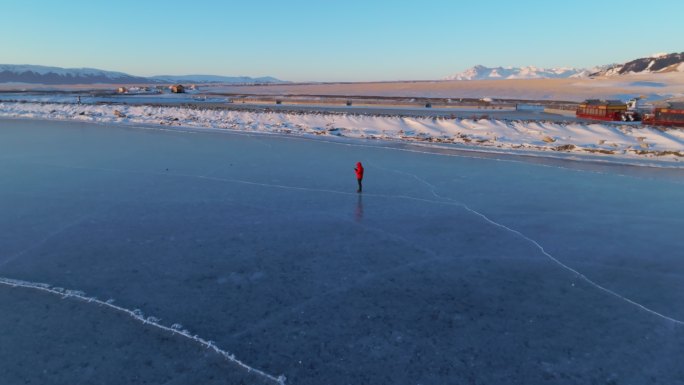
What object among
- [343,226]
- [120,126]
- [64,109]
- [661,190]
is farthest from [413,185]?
[64,109]

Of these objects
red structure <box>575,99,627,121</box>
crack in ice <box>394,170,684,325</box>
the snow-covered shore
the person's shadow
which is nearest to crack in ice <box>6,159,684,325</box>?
crack in ice <box>394,170,684,325</box>

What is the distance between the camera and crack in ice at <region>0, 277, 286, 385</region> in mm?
4215

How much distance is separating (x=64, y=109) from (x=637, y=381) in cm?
4314

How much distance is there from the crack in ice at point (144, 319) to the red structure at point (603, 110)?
115 feet

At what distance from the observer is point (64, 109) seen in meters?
36.9

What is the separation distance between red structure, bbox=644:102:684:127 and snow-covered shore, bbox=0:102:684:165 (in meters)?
3.90

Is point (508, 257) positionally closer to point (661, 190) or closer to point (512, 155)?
point (661, 190)

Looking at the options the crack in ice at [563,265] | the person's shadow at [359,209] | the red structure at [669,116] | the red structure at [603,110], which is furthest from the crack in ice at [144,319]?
the red structure at [603,110]

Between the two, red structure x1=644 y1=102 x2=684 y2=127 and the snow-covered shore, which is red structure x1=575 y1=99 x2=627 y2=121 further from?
the snow-covered shore

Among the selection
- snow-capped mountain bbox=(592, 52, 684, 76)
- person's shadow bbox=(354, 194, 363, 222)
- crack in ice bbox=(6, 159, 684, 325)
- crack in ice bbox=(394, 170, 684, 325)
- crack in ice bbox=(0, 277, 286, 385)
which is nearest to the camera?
crack in ice bbox=(0, 277, 286, 385)

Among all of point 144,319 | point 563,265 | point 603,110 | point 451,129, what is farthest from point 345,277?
point 603,110

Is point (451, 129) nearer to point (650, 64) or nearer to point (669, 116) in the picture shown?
point (669, 116)

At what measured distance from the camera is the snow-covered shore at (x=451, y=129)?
18.6 meters

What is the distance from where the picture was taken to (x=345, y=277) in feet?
20.6
